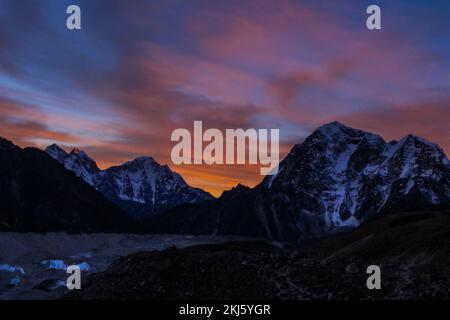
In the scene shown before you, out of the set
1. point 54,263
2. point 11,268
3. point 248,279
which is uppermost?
point 248,279

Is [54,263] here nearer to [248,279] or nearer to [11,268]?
[11,268]

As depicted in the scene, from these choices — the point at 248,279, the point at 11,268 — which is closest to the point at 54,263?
the point at 11,268

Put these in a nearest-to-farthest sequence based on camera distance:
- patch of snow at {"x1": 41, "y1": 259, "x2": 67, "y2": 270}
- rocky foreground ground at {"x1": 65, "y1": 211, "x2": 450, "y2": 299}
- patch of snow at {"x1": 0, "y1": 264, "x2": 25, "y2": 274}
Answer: rocky foreground ground at {"x1": 65, "y1": 211, "x2": 450, "y2": 299} → patch of snow at {"x1": 0, "y1": 264, "x2": 25, "y2": 274} → patch of snow at {"x1": 41, "y1": 259, "x2": 67, "y2": 270}

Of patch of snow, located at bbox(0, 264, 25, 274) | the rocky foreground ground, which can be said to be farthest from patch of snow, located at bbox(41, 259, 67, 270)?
the rocky foreground ground

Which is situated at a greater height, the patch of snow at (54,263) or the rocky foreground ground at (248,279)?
the rocky foreground ground at (248,279)

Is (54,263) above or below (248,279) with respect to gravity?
below

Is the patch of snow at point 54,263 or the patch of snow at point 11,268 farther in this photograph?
the patch of snow at point 54,263

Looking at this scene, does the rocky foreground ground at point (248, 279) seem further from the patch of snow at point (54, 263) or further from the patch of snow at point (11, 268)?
the patch of snow at point (54, 263)

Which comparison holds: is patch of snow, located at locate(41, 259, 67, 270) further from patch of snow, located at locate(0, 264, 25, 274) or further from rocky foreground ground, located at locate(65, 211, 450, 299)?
rocky foreground ground, located at locate(65, 211, 450, 299)

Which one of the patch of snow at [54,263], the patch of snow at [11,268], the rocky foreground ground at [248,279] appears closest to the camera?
the rocky foreground ground at [248,279]

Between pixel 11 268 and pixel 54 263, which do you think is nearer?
pixel 11 268

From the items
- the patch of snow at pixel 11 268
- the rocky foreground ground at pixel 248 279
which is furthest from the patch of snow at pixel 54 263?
the rocky foreground ground at pixel 248 279
